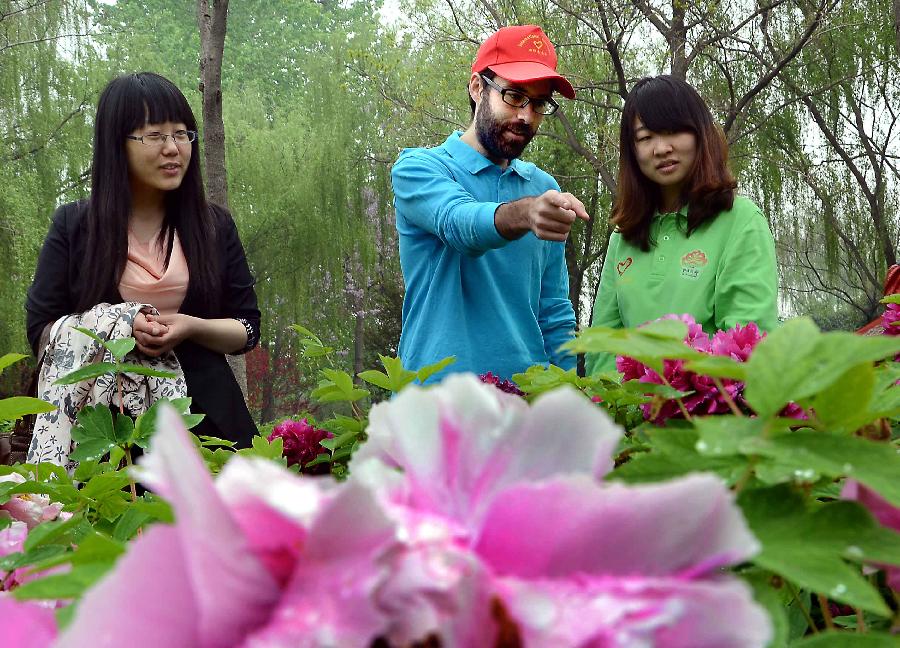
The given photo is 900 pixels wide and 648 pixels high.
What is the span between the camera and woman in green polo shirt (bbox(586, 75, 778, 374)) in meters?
2.20

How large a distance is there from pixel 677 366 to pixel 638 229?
1.74 m

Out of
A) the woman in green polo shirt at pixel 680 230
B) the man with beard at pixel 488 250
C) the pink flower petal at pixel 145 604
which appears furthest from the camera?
the man with beard at pixel 488 250

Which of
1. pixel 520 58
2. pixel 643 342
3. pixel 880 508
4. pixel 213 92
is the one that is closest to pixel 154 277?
pixel 520 58

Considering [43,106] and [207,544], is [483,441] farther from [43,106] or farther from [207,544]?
[43,106]

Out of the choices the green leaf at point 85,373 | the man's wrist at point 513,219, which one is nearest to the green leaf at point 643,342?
the green leaf at point 85,373

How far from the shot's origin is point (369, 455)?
0.39m

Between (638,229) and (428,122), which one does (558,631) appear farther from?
(428,122)

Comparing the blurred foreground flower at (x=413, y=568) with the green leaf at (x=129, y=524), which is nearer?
the blurred foreground flower at (x=413, y=568)

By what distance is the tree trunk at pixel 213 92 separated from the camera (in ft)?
20.1

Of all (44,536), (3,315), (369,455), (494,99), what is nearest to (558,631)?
(369,455)

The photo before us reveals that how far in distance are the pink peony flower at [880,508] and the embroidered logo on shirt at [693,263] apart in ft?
6.36

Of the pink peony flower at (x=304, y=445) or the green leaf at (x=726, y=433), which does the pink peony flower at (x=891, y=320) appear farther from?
the green leaf at (x=726, y=433)

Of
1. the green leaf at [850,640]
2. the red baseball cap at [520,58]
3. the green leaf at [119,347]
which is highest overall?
the red baseball cap at [520,58]

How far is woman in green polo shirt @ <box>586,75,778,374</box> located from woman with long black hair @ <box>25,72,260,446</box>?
104 centimetres
